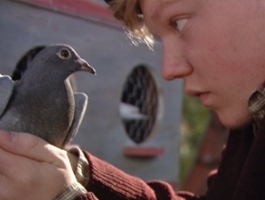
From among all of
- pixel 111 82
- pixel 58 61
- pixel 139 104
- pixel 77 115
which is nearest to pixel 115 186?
pixel 77 115

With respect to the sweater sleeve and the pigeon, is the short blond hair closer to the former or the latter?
the pigeon

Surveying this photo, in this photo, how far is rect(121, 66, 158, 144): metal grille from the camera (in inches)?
96.1

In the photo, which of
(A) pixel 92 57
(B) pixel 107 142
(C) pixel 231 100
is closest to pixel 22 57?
(A) pixel 92 57

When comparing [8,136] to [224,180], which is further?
[224,180]

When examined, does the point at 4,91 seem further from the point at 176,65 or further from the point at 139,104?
the point at 139,104

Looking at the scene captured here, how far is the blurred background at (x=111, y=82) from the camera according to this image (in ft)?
6.03

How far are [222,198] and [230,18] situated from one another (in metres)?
0.57

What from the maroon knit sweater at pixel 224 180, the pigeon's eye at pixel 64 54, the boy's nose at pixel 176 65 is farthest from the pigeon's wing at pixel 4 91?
the boy's nose at pixel 176 65

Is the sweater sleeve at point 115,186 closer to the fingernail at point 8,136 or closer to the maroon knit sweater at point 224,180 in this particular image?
the maroon knit sweater at point 224,180

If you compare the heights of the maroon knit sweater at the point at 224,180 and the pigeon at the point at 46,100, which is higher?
the pigeon at the point at 46,100

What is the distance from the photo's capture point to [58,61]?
4.79 feet

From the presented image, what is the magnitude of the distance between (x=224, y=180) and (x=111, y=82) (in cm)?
56

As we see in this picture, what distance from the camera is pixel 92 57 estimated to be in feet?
6.88

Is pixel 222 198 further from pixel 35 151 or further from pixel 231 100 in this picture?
pixel 35 151
